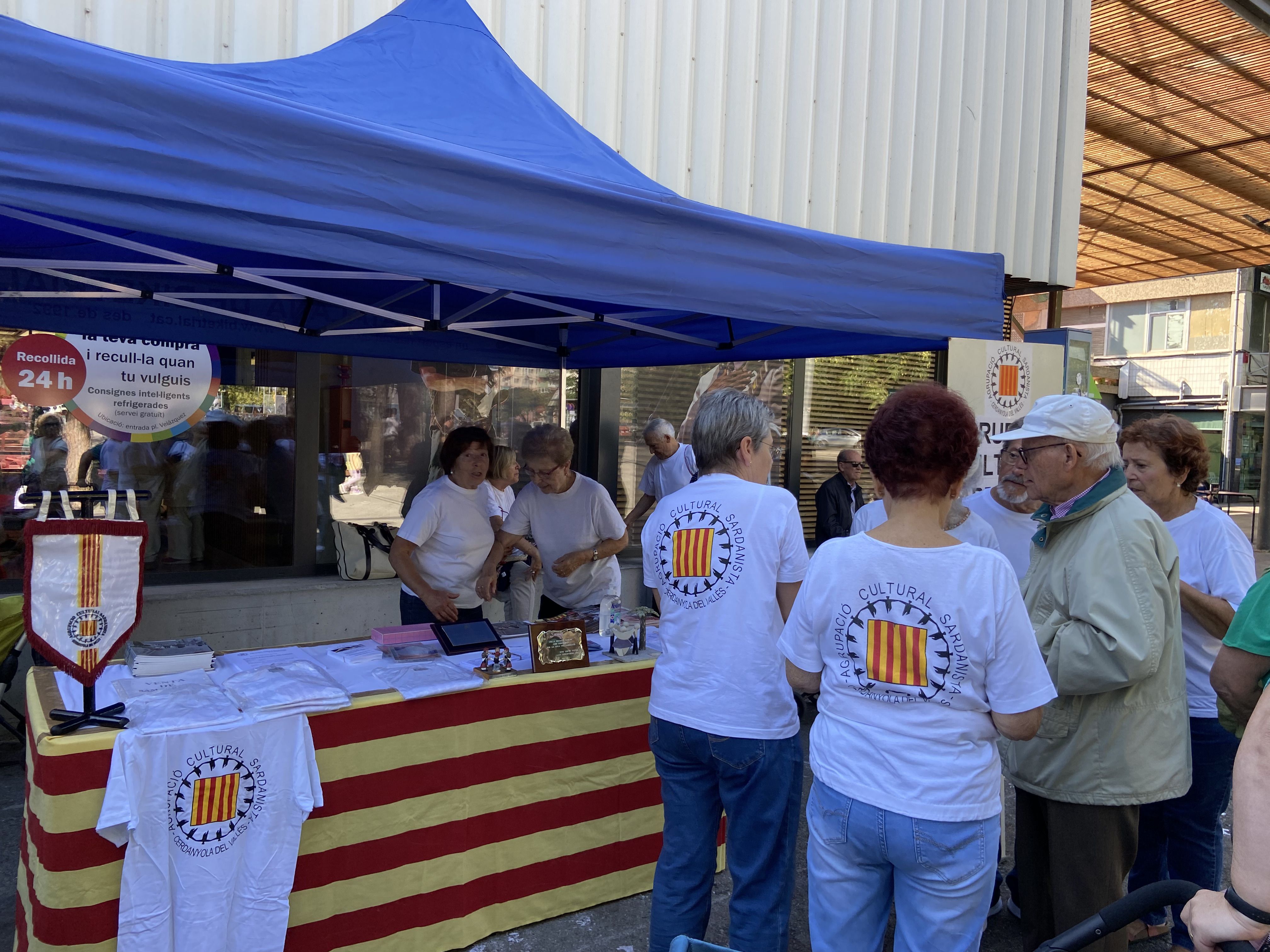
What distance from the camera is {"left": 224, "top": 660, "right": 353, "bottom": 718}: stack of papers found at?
92.6 inches

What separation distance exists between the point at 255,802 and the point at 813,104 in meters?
5.42

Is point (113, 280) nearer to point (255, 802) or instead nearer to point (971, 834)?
point (255, 802)

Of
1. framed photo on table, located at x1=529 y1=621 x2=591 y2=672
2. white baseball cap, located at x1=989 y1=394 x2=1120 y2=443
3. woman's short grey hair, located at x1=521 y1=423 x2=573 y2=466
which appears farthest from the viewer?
woman's short grey hair, located at x1=521 y1=423 x2=573 y2=466

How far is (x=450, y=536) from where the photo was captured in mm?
3633

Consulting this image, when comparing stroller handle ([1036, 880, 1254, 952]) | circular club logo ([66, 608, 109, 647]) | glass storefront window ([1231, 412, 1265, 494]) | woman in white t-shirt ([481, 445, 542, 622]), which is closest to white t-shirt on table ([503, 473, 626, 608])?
woman in white t-shirt ([481, 445, 542, 622])

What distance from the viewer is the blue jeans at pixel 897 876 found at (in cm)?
160

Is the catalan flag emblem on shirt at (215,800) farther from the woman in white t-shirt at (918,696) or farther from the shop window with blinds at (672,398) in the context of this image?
the shop window with blinds at (672,398)

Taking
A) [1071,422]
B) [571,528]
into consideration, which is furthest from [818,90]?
[1071,422]

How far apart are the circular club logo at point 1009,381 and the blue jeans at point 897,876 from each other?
264cm

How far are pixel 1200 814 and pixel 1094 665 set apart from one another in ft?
3.68

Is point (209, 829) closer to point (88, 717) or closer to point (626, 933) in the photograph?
point (88, 717)

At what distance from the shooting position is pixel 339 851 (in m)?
2.44

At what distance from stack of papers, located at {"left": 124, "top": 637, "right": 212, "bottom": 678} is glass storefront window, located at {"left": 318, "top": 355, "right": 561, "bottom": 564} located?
2680 mm

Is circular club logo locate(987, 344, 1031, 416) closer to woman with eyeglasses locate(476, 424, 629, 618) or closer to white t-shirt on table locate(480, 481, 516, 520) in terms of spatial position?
woman with eyeglasses locate(476, 424, 629, 618)
